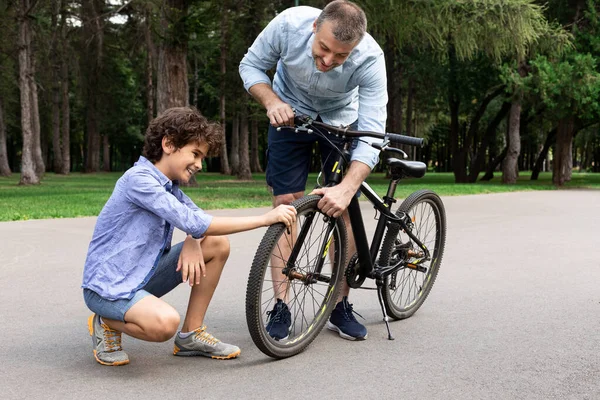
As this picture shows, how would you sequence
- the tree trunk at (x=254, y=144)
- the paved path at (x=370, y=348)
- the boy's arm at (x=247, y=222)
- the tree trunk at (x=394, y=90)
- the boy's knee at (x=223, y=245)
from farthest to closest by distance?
the tree trunk at (x=254, y=144)
the tree trunk at (x=394, y=90)
the boy's knee at (x=223, y=245)
the boy's arm at (x=247, y=222)
the paved path at (x=370, y=348)

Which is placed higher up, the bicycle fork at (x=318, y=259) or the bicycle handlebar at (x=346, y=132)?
the bicycle handlebar at (x=346, y=132)

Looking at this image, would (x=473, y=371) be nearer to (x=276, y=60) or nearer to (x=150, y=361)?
(x=150, y=361)

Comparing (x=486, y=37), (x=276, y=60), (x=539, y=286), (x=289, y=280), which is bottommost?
(x=539, y=286)

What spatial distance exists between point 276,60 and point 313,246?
1.21 m

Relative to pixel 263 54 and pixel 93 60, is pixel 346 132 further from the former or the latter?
pixel 93 60

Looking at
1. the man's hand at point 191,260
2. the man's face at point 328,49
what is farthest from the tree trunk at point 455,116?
the man's hand at point 191,260

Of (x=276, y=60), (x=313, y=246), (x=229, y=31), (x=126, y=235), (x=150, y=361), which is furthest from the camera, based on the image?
(x=229, y=31)

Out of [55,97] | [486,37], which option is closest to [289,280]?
[486,37]

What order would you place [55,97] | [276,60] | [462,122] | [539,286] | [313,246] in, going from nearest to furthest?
[313,246], [276,60], [539,286], [55,97], [462,122]

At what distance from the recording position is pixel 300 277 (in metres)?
3.85

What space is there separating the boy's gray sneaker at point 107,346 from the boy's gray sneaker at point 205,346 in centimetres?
31

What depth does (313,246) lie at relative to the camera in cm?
392

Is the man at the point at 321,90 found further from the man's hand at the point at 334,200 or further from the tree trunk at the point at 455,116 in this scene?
the tree trunk at the point at 455,116

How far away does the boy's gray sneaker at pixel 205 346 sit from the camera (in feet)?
12.2
